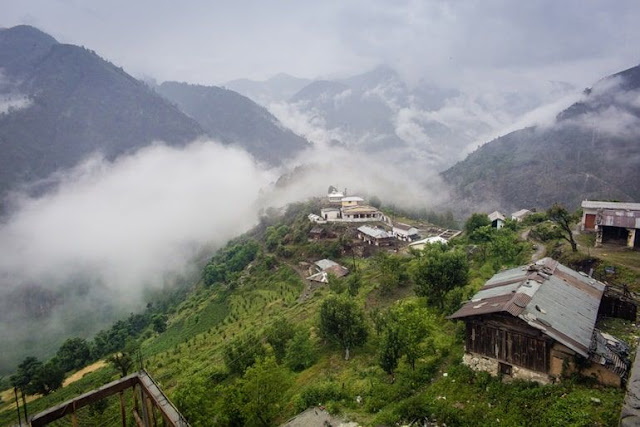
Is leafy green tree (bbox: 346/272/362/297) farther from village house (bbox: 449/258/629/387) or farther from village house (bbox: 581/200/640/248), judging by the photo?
village house (bbox: 581/200/640/248)

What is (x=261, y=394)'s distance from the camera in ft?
75.7

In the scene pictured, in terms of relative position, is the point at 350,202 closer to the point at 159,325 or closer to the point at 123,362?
the point at 159,325

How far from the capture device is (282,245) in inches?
3423

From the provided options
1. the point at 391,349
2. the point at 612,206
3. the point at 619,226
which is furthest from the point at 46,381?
the point at 612,206

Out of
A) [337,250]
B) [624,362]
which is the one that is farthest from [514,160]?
[624,362]

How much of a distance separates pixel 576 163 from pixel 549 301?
16686 centimetres

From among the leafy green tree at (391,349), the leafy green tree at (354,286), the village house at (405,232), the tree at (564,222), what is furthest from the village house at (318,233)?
the leafy green tree at (391,349)

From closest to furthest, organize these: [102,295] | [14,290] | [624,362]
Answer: [624,362] → [102,295] → [14,290]

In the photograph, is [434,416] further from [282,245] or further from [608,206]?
[282,245]

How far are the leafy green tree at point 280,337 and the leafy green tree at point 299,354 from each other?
171cm

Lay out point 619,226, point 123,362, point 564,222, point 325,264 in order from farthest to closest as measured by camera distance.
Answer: point 325,264 → point 123,362 → point 564,222 → point 619,226

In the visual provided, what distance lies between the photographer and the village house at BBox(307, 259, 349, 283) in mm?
66625

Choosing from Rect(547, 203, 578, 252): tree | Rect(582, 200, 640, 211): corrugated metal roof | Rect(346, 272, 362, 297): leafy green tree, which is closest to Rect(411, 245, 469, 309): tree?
Rect(346, 272, 362, 297): leafy green tree

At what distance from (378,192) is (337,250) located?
253 ft
